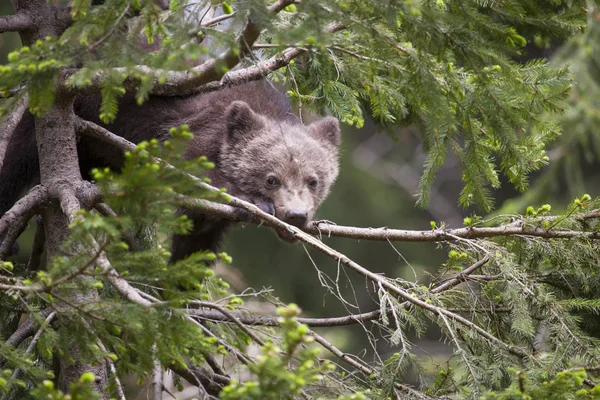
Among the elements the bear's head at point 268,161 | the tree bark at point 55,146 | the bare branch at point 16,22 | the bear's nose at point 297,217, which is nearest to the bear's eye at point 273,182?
the bear's head at point 268,161

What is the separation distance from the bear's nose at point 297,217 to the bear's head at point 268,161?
357 mm

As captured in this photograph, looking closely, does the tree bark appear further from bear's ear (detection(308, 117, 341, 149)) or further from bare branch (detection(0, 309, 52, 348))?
bear's ear (detection(308, 117, 341, 149))

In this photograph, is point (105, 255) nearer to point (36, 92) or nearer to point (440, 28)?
point (36, 92)

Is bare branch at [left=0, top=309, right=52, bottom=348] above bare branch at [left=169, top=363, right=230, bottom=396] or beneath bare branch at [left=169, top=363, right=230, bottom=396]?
above

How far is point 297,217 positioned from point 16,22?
7.15 feet

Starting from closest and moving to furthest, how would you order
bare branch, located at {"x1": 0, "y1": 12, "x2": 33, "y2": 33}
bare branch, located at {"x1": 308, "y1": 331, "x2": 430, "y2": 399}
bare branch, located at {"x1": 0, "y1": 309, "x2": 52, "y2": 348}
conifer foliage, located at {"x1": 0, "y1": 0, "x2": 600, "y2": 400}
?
conifer foliage, located at {"x1": 0, "y1": 0, "x2": 600, "y2": 400}
bare branch, located at {"x1": 308, "y1": 331, "x2": 430, "y2": 399}
bare branch, located at {"x1": 0, "y1": 309, "x2": 52, "y2": 348}
bare branch, located at {"x1": 0, "y1": 12, "x2": 33, "y2": 33}

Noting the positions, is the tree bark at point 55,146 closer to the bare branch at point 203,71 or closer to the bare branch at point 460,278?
the bare branch at point 203,71

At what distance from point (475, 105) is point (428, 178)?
2.73 feet

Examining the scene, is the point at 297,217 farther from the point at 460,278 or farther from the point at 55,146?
the point at 55,146

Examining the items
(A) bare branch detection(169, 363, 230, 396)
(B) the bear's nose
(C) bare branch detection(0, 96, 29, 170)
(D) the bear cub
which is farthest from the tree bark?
(B) the bear's nose

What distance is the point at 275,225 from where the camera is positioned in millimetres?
3881

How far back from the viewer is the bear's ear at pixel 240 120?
17.7ft

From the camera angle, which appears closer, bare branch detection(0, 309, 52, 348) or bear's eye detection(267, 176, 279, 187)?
bare branch detection(0, 309, 52, 348)

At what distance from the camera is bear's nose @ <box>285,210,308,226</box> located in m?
4.77
